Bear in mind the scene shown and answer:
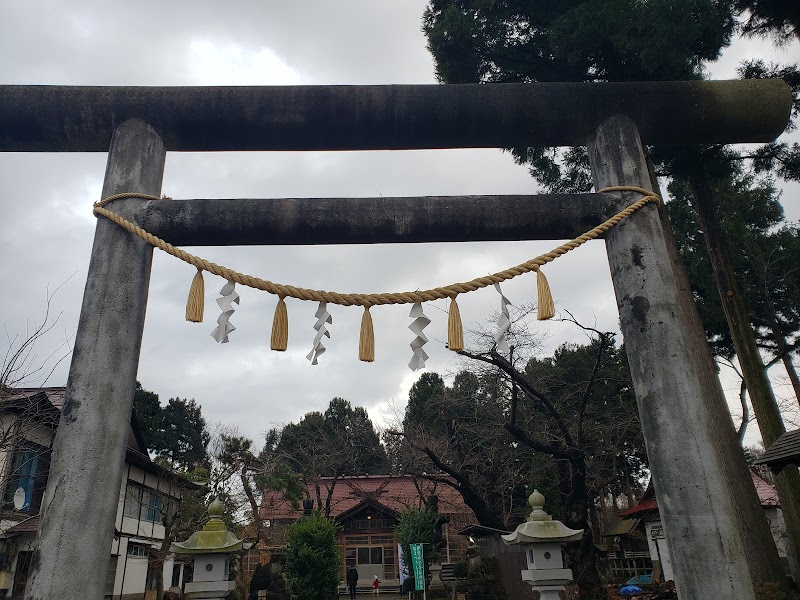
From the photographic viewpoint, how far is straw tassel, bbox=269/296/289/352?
10.2 ft

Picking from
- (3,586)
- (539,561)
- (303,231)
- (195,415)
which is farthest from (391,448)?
(303,231)

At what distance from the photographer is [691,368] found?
304cm

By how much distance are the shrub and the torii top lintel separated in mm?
12945

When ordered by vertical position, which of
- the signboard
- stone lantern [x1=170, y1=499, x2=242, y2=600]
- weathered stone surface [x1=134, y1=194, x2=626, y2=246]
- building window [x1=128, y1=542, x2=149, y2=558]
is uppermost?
weathered stone surface [x1=134, y1=194, x2=626, y2=246]

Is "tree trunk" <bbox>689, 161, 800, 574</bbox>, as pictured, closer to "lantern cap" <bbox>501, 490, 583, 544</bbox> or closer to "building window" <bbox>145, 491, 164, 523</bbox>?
"lantern cap" <bbox>501, 490, 583, 544</bbox>

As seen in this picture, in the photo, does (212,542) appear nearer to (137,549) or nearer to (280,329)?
(280,329)

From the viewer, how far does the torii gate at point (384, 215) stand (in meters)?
2.76

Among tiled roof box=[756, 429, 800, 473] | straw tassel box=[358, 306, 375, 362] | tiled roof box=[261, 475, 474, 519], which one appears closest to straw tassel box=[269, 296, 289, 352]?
straw tassel box=[358, 306, 375, 362]

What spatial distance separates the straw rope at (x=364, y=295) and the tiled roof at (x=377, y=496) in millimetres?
22151

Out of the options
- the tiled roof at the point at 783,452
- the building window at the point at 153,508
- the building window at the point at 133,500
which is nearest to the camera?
the tiled roof at the point at 783,452

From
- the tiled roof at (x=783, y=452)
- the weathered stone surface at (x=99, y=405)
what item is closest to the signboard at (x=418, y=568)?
the tiled roof at (x=783, y=452)

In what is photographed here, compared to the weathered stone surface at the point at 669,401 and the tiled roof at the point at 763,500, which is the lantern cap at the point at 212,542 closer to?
the weathered stone surface at the point at 669,401

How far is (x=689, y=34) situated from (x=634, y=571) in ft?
58.9

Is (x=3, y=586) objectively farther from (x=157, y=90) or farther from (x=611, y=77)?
(x=611, y=77)
